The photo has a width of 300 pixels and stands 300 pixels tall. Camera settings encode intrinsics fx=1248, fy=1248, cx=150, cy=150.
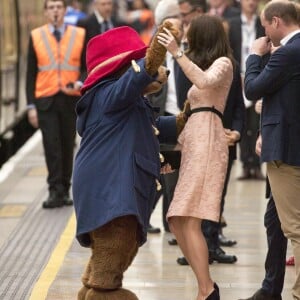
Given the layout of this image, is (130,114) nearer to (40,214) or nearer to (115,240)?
(115,240)

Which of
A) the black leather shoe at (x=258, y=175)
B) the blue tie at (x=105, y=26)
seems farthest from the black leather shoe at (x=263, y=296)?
the blue tie at (x=105, y=26)

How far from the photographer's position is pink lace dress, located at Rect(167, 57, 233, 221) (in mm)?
7562

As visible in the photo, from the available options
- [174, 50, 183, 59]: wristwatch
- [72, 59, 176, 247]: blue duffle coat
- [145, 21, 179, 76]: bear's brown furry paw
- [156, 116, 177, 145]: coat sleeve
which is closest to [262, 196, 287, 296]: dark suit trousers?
[156, 116, 177, 145]: coat sleeve

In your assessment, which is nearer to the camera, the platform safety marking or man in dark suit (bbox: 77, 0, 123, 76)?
the platform safety marking

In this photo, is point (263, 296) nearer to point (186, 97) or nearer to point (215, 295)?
point (215, 295)

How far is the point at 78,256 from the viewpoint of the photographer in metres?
9.02

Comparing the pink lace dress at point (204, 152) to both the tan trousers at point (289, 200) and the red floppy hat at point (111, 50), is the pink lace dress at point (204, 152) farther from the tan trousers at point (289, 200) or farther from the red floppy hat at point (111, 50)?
the red floppy hat at point (111, 50)

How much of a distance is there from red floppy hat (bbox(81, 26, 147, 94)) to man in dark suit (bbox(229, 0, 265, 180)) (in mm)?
6499

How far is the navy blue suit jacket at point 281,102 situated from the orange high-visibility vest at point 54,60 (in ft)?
15.6

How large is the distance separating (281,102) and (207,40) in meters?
1.26

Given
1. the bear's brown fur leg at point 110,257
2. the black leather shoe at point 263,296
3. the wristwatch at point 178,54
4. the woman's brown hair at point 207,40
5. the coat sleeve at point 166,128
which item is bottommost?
the black leather shoe at point 263,296

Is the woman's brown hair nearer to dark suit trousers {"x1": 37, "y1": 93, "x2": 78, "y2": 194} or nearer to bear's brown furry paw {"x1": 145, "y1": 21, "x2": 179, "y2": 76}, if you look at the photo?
bear's brown furry paw {"x1": 145, "y1": 21, "x2": 179, "y2": 76}

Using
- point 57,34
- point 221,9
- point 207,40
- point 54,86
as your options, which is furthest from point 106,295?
point 221,9

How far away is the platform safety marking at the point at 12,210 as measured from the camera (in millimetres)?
10930
